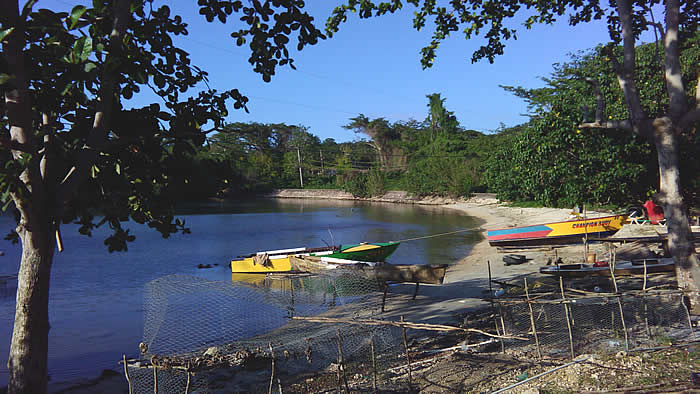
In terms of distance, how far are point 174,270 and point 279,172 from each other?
5956cm

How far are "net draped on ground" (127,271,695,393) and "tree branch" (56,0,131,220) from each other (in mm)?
2456

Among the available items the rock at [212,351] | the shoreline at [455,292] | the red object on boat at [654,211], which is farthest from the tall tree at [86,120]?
the red object on boat at [654,211]

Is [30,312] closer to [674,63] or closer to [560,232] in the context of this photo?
[674,63]

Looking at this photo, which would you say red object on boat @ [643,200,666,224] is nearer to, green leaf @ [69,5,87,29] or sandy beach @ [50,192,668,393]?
sandy beach @ [50,192,668,393]

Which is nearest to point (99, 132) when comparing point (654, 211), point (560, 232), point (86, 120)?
point (86, 120)

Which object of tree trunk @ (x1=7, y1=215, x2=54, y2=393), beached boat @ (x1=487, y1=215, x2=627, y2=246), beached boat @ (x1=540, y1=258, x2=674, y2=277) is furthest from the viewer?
beached boat @ (x1=487, y1=215, x2=627, y2=246)

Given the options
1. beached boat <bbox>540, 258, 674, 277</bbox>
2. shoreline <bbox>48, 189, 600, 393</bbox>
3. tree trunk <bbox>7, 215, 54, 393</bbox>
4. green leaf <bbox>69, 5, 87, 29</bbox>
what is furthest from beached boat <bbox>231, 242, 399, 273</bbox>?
green leaf <bbox>69, 5, 87, 29</bbox>

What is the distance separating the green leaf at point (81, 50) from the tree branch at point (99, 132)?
0.45m

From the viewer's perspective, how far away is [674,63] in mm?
7453

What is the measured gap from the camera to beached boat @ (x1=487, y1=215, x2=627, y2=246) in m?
18.9

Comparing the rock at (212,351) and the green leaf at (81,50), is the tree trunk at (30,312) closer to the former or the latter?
the green leaf at (81,50)

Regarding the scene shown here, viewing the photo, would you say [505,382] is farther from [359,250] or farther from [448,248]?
[448,248]

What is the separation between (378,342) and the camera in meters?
8.00

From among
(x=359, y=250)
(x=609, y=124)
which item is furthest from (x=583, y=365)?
(x=359, y=250)
